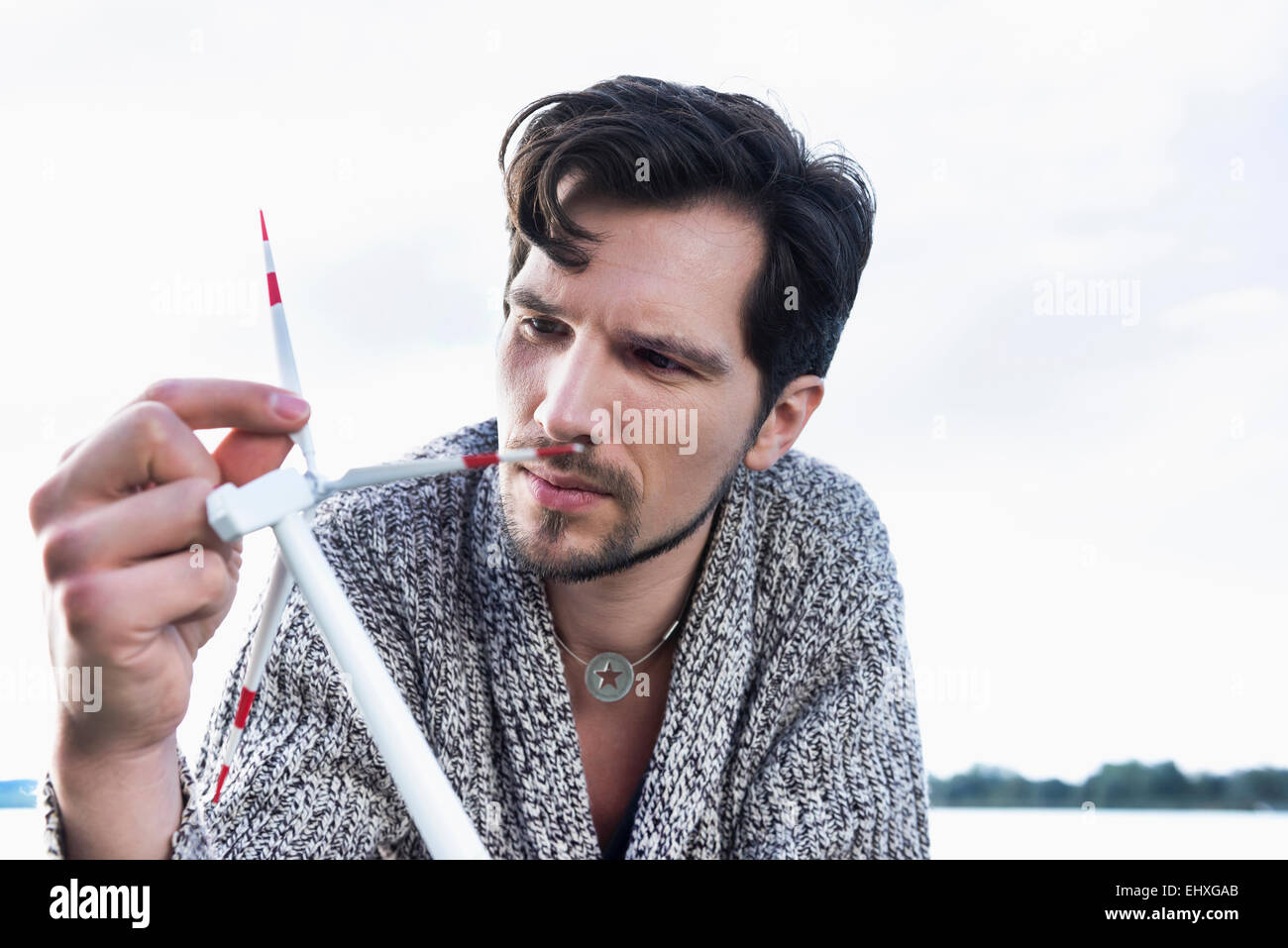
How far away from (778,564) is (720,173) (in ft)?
4.65

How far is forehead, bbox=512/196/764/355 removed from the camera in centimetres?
332

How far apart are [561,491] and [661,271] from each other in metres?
0.74

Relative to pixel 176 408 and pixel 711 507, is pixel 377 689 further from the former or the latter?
pixel 711 507

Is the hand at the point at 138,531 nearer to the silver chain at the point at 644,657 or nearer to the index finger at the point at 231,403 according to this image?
the index finger at the point at 231,403

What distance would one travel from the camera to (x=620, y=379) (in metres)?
Answer: 3.30

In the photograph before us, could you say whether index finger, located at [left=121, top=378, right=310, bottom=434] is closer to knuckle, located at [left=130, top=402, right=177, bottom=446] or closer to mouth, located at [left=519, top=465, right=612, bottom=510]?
knuckle, located at [left=130, top=402, right=177, bottom=446]

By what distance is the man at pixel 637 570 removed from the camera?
331cm

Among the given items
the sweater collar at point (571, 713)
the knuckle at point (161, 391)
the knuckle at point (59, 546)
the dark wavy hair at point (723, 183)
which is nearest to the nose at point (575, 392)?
the dark wavy hair at point (723, 183)

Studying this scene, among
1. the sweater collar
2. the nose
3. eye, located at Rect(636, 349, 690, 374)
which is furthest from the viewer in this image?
the sweater collar

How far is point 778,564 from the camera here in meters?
4.11

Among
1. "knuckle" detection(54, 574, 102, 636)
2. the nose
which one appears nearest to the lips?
the nose

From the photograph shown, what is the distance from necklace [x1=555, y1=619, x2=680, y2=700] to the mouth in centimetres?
69
